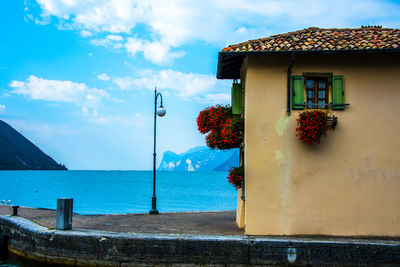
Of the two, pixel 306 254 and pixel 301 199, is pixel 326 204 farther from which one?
pixel 306 254

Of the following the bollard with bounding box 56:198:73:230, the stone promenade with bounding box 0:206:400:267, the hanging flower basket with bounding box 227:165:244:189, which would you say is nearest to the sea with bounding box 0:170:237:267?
the bollard with bounding box 56:198:73:230

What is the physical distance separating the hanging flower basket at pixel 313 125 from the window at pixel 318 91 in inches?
19.1

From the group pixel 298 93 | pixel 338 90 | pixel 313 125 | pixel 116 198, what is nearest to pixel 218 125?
pixel 298 93

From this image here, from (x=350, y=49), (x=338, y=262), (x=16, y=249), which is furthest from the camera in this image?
(x=16, y=249)

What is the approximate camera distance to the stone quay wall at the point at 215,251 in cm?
1034

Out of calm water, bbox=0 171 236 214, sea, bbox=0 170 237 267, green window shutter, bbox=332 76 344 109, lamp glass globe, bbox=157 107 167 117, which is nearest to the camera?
green window shutter, bbox=332 76 344 109

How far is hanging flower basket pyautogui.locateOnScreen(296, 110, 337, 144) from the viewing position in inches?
482

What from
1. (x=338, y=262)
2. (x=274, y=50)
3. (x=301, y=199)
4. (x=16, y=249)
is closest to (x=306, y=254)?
(x=338, y=262)

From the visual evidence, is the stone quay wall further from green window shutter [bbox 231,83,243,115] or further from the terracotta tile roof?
the terracotta tile roof

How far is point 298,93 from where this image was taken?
41.9 feet

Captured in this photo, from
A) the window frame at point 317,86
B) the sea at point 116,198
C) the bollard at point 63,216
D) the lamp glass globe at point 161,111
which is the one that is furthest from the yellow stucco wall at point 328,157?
the lamp glass globe at point 161,111

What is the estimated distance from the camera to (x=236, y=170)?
1372cm

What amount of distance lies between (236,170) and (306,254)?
13.4 feet

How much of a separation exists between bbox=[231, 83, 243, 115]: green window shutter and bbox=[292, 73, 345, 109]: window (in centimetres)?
213
